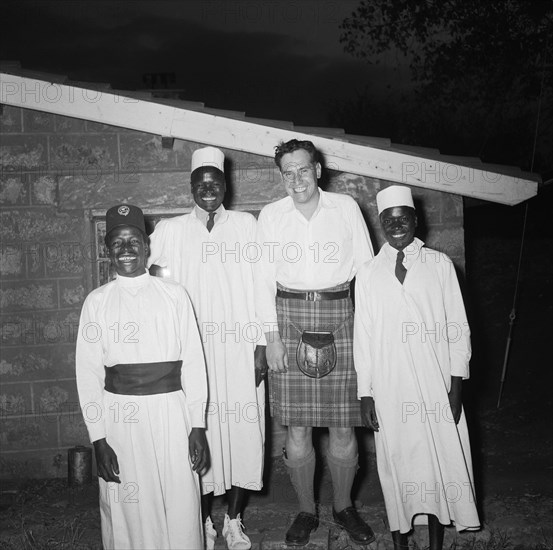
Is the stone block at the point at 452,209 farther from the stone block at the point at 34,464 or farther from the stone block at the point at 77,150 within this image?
the stone block at the point at 34,464

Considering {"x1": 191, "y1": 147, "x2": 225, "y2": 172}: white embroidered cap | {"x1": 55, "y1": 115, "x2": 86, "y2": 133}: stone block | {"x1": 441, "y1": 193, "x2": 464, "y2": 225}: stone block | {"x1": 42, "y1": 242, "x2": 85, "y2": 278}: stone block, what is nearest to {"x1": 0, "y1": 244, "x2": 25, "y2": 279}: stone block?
{"x1": 42, "y1": 242, "x2": 85, "y2": 278}: stone block

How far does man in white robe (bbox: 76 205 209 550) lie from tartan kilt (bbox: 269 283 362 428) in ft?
2.36

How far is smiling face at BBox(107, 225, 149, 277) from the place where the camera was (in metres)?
3.47

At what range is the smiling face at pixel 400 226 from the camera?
3799 mm

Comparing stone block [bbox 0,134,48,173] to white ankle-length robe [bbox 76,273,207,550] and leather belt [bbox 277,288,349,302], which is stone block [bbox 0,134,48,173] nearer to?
white ankle-length robe [bbox 76,273,207,550]

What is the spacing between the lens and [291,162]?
3.97 m

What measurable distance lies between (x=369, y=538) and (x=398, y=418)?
87cm

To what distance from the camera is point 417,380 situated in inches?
146

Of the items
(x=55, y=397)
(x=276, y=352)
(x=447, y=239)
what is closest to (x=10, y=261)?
(x=55, y=397)

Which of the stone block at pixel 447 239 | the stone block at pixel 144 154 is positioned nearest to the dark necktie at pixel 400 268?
the stone block at pixel 447 239

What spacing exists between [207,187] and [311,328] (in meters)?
1.17

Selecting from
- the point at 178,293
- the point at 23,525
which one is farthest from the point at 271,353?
the point at 23,525

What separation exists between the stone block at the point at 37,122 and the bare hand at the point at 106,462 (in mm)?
3147

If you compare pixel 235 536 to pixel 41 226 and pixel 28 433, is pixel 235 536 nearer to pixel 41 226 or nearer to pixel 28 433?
pixel 28 433
